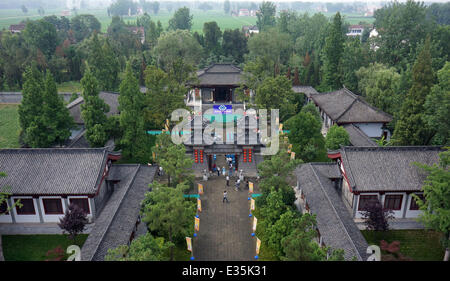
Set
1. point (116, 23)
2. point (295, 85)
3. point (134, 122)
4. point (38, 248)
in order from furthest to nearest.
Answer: point (116, 23)
point (295, 85)
point (134, 122)
point (38, 248)

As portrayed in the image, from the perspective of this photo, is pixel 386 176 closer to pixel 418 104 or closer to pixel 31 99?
pixel 418 104

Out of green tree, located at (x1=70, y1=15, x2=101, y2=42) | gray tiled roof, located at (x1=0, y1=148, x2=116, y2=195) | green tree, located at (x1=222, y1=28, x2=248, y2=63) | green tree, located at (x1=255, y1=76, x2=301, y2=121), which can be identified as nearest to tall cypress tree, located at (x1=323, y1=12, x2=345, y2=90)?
green tree, located at (x1=255, y1=76, x2=301, y2=121)

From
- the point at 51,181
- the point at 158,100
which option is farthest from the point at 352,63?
the point at 51,181

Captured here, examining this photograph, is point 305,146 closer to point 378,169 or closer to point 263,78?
point 378,169

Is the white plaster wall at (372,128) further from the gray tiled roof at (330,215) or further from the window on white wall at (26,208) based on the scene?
the window on white wall at (26,208)

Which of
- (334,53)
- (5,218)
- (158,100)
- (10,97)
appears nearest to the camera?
(5,218)

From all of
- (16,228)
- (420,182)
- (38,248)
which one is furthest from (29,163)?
(420,182)

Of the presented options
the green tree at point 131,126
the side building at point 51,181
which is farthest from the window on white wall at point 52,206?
the green tree at point 131,126
